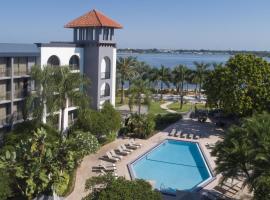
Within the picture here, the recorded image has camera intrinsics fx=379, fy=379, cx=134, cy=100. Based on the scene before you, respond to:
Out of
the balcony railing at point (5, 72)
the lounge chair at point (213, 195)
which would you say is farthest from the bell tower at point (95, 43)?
the lounge chair at point (213, 195)

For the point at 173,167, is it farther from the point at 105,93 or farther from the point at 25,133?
the point at 105,93

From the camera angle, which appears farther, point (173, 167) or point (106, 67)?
point (106, 67)

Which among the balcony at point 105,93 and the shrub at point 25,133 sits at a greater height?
the balcony at point 105,93

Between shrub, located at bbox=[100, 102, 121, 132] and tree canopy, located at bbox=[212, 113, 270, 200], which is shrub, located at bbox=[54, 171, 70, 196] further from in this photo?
shrub, located at bbox=[100, 102, 121, 132]

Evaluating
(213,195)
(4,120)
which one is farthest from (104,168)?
(4,120)

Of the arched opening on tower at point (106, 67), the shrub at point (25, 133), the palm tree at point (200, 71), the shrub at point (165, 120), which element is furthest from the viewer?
the palm tree at point (200, 71)

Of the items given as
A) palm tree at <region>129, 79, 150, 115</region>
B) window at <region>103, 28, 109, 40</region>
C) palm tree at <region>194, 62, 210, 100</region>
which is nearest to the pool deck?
palm tree at <region>129, 79, 150, 115</region>

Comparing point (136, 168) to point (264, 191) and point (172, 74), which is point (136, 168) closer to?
point (264, 191)

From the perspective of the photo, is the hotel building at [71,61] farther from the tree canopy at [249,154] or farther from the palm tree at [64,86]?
the tree canopy at [249,154]

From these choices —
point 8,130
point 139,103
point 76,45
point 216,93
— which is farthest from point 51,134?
point 216,93
